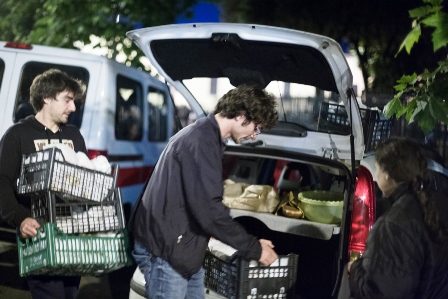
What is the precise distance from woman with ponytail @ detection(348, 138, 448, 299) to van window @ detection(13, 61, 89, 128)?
13.5 feet

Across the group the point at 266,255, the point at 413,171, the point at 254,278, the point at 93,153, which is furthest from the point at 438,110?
the point at 93,153

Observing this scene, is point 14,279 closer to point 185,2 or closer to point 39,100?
point 39,100

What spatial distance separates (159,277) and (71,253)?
45 cm

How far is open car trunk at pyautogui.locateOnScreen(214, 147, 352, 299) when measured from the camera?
455cm

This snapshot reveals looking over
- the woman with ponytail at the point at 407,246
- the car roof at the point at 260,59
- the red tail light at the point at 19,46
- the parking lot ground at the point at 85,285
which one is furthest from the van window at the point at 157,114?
the woman with ponytail at the point at 407,246

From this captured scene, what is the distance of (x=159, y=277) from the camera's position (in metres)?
3.26

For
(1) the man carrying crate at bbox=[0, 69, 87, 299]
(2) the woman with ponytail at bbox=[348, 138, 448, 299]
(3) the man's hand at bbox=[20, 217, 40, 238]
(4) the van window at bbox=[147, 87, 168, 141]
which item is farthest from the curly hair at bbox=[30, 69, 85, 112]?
(4) the van window at bbox=[147, 87, 168, 141]

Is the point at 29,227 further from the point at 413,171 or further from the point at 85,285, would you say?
the point at 85,285

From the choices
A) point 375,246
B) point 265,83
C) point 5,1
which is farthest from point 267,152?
point 5,1

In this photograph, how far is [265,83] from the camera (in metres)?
4.82

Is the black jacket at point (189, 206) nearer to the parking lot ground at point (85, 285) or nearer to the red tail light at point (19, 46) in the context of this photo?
the parking lot ground at point (85, 285)

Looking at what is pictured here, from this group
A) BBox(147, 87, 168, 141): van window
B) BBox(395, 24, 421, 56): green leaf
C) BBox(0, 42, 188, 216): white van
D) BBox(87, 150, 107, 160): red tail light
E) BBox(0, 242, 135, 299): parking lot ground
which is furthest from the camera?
BBox(147, 87, 168, 141): van window

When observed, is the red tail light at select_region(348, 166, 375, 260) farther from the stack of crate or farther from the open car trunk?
the stack of crate

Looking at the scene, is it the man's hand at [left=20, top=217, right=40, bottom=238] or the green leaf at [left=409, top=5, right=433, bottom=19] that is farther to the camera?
the man's hand at [left=20, top=217, right=40, bottom=238]
